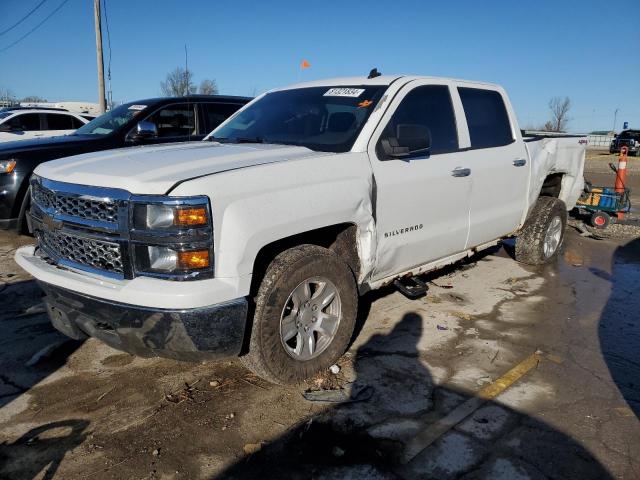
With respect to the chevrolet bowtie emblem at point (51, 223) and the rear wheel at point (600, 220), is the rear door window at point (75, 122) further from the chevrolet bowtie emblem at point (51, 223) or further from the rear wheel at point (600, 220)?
the rear wheel at point (600, 220)

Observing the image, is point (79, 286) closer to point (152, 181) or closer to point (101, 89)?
point (152, 181)

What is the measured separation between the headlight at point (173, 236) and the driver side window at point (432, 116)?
5.50 ft

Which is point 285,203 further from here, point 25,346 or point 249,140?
point 25,346

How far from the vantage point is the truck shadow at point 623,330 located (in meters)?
3.49

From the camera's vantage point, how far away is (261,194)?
2.89 meters

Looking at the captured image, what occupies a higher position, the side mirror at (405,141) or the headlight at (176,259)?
the side mirror at (405,141)

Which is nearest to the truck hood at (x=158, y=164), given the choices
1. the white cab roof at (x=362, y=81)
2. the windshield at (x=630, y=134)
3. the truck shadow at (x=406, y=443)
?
the white cab roof at (x=362, y=81)

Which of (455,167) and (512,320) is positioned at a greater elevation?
(455,167)

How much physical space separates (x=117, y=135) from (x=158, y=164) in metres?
4.25

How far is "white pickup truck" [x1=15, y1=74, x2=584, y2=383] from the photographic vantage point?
2.68m

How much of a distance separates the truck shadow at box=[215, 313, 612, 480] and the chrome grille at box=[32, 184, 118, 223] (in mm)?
1462

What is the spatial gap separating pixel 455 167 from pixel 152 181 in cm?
260


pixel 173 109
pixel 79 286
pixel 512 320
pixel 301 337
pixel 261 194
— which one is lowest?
pixel 512 320

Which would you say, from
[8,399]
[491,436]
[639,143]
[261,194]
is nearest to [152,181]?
[261,194]
